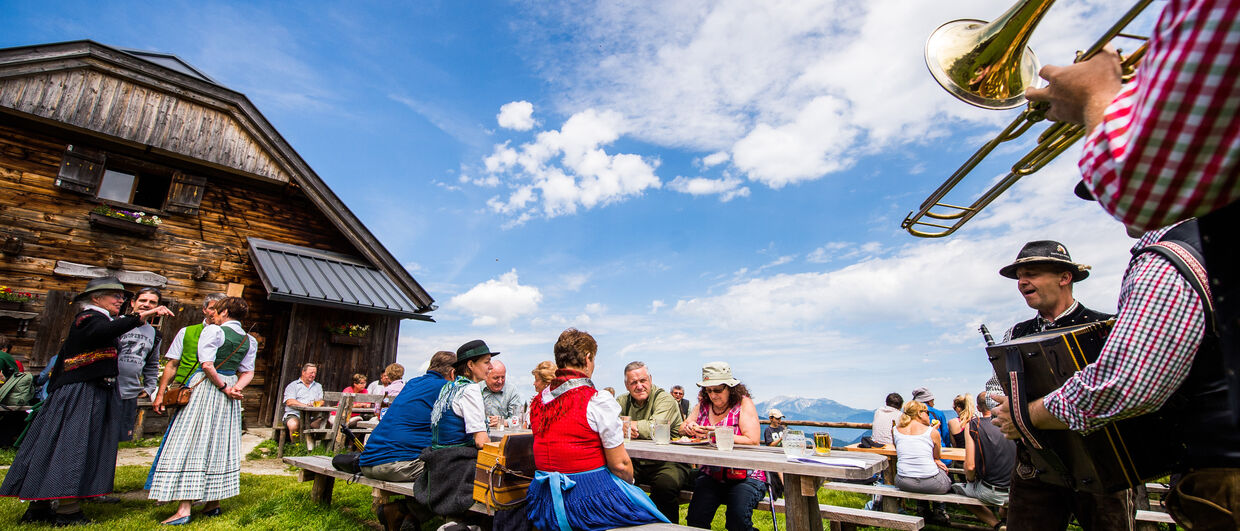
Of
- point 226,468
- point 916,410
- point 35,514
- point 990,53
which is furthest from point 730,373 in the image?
point 35,514

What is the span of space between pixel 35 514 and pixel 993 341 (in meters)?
7.04

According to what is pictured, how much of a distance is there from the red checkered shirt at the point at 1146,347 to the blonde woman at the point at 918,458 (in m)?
4.26

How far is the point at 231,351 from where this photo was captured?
16.7ft

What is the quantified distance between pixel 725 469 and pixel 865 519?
4.14 ft

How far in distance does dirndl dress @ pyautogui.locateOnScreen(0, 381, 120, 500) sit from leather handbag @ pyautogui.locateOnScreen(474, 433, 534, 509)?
11.4ft

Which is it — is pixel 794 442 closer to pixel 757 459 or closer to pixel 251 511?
pixel 757 459

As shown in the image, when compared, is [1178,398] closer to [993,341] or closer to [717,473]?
[993,341]

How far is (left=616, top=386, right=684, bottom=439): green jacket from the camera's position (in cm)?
533

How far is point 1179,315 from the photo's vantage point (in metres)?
1.62

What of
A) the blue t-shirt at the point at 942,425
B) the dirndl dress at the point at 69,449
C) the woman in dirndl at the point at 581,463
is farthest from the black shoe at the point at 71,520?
the blue t-shirt at the point at 942,425

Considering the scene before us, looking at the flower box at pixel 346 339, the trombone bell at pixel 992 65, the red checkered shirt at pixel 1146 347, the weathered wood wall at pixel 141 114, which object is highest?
the weathered wood wall at pixel 141 114

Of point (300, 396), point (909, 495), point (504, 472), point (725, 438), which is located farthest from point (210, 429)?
point (909, 495)

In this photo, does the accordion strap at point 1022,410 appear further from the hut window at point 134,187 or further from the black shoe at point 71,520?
the hut window at point 134,187

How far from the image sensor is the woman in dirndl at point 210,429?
186 inches
